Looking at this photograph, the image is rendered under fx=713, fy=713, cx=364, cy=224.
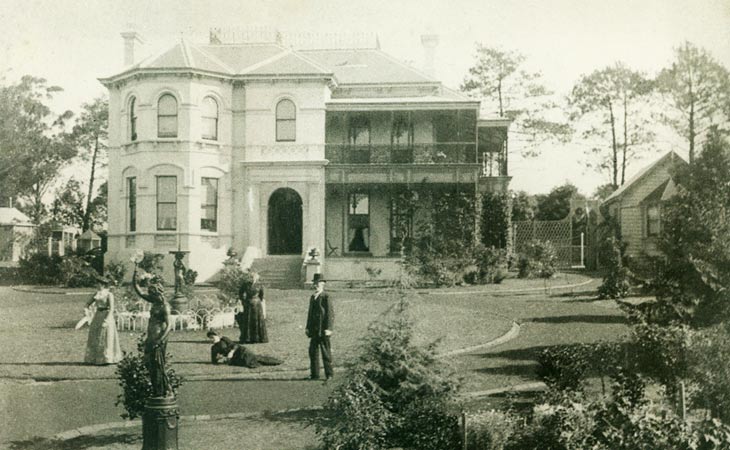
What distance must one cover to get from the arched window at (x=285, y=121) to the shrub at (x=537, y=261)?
6.00 m

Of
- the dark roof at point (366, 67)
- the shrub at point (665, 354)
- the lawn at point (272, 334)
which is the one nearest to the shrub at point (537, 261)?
the lawn at point (272, 334)

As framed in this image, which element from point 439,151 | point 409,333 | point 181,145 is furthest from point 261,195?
point 409,333

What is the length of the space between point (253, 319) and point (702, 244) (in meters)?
6.44

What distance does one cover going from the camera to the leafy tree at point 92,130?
12.7 metres

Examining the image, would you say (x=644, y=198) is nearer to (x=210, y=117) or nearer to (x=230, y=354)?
(x=230, y=354)

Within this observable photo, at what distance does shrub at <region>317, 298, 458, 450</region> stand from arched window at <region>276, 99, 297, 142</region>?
30.0 ft

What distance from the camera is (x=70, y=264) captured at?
51.9 ft

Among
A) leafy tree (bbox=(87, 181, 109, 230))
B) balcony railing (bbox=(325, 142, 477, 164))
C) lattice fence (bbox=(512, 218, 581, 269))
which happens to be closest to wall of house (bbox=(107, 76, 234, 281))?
leafy tree (bbox=(87, 181, 109, 230))

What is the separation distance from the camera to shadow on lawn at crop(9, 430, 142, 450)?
7191mm

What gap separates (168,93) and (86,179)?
116 inches

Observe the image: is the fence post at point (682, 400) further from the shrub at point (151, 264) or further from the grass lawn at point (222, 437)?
the shrub at point (151, 264)

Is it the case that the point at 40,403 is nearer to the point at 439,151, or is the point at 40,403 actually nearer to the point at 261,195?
the point at 261,195

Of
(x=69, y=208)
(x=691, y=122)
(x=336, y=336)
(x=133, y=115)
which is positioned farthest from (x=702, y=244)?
(x=69, y=208)

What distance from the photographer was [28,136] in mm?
10312
